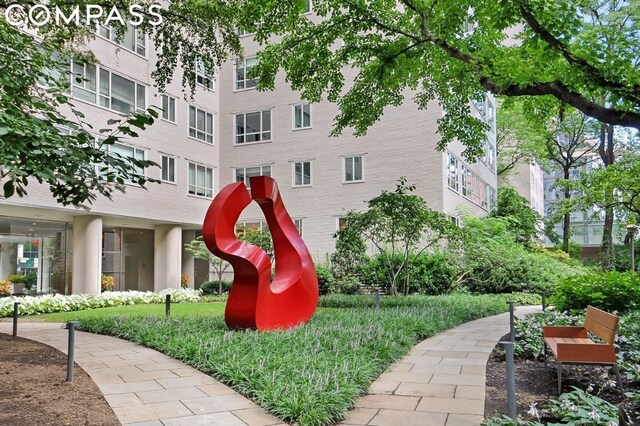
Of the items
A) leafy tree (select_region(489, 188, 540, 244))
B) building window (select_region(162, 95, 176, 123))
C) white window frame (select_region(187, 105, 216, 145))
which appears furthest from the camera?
leafy tree (select_region(489, 188, 540, 244))

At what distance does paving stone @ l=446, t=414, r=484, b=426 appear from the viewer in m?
4.69

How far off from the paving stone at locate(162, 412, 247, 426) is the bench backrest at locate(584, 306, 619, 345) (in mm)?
3895

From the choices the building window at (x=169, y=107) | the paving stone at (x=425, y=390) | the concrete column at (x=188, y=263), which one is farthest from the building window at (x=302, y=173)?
the paving stone at (x=425, y=390)

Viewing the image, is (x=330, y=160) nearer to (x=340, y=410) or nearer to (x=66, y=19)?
(x=66, y=19)

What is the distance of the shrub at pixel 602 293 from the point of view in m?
10.3

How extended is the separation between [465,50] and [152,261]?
21635 mm

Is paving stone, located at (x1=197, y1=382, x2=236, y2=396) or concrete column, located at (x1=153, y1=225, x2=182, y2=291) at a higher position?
concrete column, located at (x1=153, y1=225, x2=182, y2=291)

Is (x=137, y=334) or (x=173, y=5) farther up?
(x=173, y=5)

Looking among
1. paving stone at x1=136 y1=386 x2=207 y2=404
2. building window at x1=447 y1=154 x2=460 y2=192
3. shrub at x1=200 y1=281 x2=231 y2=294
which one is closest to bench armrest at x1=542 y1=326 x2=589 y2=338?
paving stone at x1=136 y1=386 x2=207 y2=404

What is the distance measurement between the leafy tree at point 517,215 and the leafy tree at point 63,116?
2175cm

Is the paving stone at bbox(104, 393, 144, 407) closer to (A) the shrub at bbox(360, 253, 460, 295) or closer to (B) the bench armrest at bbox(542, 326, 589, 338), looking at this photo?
(B) the bench armrest at bbox(542, 326, 589, 338)

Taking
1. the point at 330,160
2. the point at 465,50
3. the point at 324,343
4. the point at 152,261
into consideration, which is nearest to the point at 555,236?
the point at 330,160

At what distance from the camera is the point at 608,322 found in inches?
225

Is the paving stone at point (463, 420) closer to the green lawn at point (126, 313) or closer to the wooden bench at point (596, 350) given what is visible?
the wooden bench at point (596, 350)
